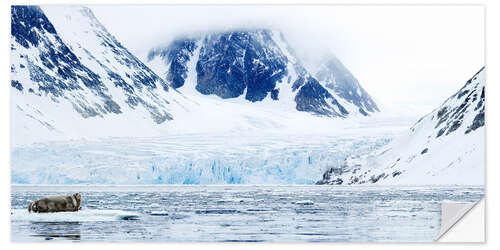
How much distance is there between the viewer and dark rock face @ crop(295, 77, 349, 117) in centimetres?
2761

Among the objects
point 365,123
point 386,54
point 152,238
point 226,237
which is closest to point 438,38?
point 386,54

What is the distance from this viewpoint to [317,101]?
111ft

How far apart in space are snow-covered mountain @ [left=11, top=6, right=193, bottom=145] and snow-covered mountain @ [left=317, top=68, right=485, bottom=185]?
757 cm

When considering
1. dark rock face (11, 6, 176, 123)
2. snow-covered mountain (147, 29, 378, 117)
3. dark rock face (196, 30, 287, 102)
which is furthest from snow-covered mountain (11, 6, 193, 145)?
dark rock face (196, 30, 287, 102)

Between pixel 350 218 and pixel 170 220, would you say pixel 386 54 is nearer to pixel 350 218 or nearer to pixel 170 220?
pixel 350 218

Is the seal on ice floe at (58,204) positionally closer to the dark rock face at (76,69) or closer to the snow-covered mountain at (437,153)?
the dark rock face at (76,69)

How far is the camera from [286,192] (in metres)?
21.4

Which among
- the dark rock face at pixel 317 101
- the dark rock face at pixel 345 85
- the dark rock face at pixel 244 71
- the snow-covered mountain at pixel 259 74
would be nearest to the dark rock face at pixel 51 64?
the snow-covered mountain at pixel 259 74

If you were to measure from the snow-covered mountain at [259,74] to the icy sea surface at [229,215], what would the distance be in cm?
429

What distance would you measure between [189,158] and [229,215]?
4.31m

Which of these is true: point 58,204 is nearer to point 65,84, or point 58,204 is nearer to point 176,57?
point 65,84

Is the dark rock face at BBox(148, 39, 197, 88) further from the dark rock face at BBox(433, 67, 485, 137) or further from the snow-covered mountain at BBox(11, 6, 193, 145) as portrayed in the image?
the dark rock face at BBox(433, 67, 485, 137)

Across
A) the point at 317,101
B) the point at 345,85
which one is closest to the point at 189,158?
the point at 345,85
